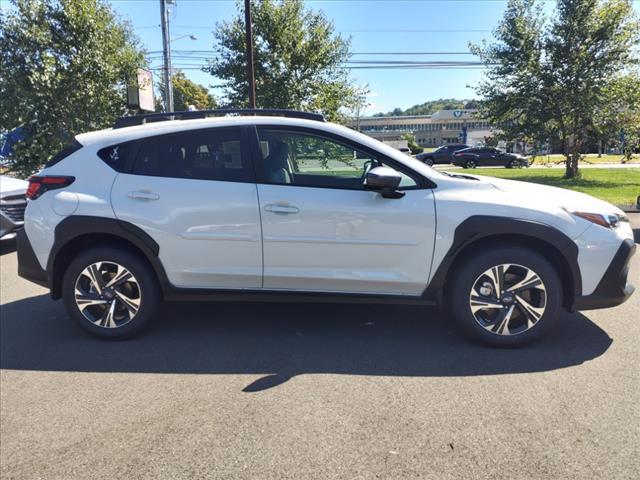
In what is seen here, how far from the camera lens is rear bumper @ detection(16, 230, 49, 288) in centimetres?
411

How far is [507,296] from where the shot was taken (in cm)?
377

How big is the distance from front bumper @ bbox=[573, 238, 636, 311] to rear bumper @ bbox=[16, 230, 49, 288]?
4.18 metres

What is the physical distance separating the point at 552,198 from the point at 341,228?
5.37 ft

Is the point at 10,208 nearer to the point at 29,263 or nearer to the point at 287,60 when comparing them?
the point at 29,263

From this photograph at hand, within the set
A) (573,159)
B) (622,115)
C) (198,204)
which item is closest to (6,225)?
(198,204)

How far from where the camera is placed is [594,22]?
1739 centimetres

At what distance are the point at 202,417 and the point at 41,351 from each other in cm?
185

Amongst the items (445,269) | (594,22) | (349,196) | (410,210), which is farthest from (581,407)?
(594,22)

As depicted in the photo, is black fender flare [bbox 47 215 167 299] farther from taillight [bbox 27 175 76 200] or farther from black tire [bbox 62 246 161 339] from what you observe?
taillight [bbox 27 175 76 200]

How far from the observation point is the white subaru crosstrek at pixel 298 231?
12.2 feet

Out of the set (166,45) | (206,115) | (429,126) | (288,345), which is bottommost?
(288,345)

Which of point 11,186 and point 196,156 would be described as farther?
point 11,186

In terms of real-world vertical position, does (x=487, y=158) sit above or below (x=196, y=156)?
below

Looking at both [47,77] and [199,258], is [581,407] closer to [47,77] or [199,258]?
[199,258]
